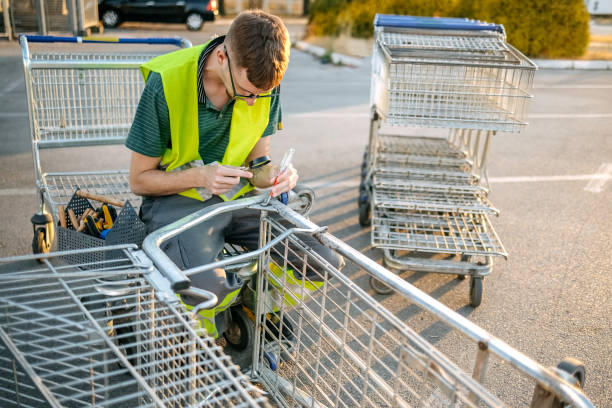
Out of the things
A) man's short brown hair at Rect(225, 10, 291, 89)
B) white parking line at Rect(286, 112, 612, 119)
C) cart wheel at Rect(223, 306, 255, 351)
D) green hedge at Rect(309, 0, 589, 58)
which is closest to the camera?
man's short brown hair at Rect(225, 10, 291, 89)

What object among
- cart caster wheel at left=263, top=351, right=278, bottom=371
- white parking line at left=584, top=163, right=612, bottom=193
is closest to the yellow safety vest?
cart caster wheel at left=263, top=351, right=278, bottom=371

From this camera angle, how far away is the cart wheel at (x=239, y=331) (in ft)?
9.00

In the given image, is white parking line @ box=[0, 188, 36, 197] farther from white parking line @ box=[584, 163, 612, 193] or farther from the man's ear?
white parking line @ box=[584, 163, 612, 193]

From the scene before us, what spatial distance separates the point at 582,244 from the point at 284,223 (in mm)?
3103

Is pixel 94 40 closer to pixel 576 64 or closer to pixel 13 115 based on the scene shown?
pixel 13 115

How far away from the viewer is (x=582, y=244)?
178 inches

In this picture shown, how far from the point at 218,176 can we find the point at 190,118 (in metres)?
0.39

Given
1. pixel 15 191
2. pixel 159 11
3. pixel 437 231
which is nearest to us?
pixel 437 231

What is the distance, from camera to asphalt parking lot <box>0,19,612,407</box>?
3457 millimetres

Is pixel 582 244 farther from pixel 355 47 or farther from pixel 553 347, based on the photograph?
pixel 355 47

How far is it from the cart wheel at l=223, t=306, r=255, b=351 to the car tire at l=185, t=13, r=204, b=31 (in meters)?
16.9

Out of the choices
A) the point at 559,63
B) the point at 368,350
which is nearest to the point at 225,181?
the point at 368,350

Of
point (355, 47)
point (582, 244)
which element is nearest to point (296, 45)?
point (355, 47)

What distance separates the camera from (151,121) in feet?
7.80
